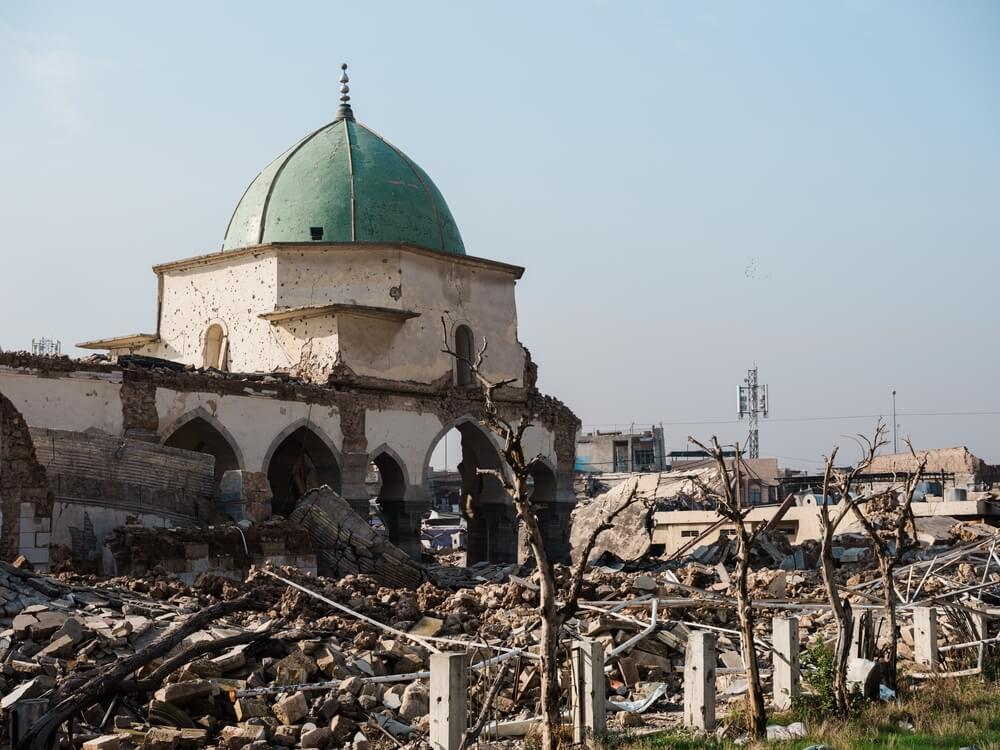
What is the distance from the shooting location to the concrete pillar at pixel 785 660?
10516mm

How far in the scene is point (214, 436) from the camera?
2452 cm

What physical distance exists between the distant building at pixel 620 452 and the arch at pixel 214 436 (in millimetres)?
33133

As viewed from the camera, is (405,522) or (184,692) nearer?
(184,692)

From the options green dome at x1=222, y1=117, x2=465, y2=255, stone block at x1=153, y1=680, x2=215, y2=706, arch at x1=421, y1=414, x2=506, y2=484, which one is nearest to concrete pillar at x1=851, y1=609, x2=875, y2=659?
stone block at x1=153, y1=680, x2=215, y2=706

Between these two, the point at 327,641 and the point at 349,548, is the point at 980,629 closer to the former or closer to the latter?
the point at 327,641

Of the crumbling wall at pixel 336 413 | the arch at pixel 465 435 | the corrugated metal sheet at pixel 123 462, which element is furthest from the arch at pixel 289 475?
the corrugated metal sheet at pixel 123 462

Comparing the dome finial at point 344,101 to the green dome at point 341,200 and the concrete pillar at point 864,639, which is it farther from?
the concrete pillar at point 864,639

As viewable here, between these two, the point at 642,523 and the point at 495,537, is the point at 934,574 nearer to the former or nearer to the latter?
the point at 642,523

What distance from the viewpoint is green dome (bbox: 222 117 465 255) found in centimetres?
2858

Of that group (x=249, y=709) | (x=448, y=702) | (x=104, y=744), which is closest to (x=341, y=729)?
(x=249, y=709)

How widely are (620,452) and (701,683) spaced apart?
51.0 metres

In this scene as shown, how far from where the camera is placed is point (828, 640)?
12805 mm

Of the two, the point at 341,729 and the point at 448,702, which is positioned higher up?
the point at 448,702

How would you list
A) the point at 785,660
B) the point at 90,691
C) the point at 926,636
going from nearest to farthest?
the point at 90,691 → the point at 785,660 → the point at 926,636
